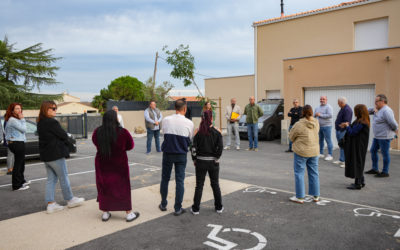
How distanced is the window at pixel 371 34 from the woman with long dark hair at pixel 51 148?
51.3 ft

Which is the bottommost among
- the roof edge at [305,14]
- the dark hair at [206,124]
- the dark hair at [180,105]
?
the dark hair at [206,124]

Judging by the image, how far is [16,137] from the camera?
638 cm

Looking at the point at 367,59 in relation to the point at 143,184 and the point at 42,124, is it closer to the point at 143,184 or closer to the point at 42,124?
the point at 143,184

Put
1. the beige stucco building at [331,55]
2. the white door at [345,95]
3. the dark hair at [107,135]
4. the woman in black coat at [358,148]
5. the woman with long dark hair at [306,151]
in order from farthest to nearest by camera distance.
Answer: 1. the white door at [345,95]
2. the beige stucco building at [331,55]
3. the woman in black coat at [358,148]
4. the woman with long dark hair at [306,151]
5. the dark hair at [107,135]

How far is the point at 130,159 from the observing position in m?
9.99

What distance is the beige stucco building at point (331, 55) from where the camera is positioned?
10.9 metres

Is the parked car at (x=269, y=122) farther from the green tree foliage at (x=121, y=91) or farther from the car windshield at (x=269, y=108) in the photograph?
the green tree foliage at (x=121, y=91)

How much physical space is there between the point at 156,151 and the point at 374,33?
12550 millimetres

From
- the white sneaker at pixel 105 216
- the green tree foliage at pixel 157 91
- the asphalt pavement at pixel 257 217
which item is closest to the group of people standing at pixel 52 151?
the asphalt pavement at pixel 257 217

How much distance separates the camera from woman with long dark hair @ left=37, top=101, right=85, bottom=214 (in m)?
4.89

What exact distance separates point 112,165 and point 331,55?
10.2 meters

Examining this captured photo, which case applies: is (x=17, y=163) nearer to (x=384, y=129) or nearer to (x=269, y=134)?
(x=384, y=129)

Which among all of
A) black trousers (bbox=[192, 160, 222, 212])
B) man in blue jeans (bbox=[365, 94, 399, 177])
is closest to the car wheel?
man in blue jeans (bbox=[365, 94, 399, 177])

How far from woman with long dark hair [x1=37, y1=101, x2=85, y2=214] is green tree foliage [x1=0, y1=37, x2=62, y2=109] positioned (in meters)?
31.3
